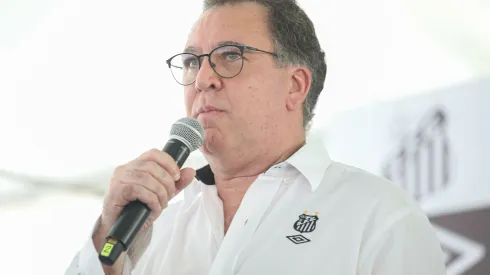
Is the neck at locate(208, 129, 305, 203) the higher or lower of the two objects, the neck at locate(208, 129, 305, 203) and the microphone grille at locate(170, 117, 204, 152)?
the higher

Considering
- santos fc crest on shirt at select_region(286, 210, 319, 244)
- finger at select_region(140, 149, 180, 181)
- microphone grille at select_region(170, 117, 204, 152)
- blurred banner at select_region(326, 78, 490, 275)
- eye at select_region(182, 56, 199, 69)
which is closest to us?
finger at select_region(140, 149, 180, 181)

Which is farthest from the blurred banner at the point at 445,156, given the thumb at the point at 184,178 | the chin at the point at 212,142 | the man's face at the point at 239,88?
the thumb at the point at 184,178

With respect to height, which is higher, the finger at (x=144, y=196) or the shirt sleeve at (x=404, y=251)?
the shirt sleeve at (x=404, y=251)

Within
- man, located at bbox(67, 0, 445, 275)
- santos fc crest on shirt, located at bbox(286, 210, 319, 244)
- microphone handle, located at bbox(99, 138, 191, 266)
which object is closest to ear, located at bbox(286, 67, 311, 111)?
man, located at bbox(67, 0, 445, 275)

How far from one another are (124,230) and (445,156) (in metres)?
2.11

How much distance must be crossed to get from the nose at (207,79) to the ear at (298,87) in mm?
282

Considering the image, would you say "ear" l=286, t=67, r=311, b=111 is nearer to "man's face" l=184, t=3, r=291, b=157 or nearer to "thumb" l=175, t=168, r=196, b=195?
"man's face" l=184, t=3, r=291, b=157

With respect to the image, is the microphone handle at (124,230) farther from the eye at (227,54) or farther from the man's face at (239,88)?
the eye at (227,54)

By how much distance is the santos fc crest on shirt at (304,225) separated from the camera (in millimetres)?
1606

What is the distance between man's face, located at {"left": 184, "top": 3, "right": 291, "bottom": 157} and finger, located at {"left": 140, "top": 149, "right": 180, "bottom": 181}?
0.42 metres

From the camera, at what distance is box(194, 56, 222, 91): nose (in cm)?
174

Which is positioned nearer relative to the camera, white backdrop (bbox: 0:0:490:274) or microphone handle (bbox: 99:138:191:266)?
microphone handle (bbox: 99:138:191:266)

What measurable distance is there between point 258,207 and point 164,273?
34 cm

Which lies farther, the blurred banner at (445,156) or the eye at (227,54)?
the blurred banner at (445,156)
